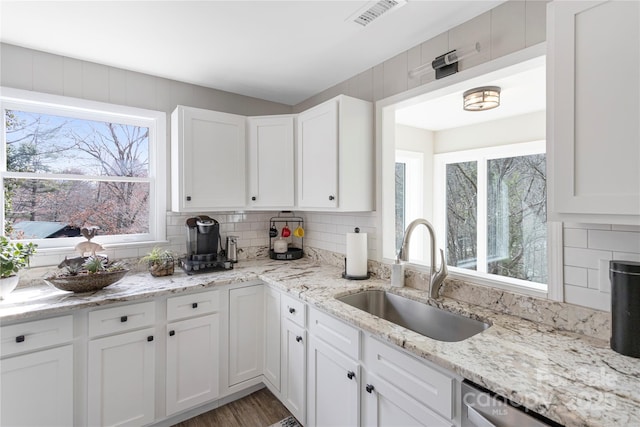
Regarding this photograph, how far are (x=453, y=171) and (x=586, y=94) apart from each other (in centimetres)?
333

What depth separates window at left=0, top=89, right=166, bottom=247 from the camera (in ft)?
6.98

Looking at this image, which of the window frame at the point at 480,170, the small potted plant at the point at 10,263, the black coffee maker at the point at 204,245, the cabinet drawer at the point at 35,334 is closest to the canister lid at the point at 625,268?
the window frame at the point at 480,170

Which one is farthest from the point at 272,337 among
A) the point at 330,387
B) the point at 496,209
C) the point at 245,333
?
the point at 496,209

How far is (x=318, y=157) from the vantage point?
239 centimetres

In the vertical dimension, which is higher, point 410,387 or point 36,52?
point 36,52

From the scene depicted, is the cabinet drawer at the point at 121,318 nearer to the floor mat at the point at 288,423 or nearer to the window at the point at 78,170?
the window at the point at 78,170

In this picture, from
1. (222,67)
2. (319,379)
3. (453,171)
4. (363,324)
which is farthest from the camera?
(453,171)

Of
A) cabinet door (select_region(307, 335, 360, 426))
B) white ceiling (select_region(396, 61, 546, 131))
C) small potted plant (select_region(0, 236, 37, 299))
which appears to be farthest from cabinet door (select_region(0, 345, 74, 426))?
white ceiling (select_region(396, 61, 546, 131))

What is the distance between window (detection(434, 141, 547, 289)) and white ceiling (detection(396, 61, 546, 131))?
0.40 meters

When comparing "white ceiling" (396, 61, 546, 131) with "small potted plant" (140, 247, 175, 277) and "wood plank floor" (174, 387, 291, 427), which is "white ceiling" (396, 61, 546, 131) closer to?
"small potted plant" (140, 247, 175, 277)

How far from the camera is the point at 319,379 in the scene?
1.82 metres

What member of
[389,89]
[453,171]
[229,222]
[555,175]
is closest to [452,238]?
[453,171]

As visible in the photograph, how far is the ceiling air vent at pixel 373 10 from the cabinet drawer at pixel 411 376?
1696mm

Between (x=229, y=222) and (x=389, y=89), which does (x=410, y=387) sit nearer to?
(x=389, y=89)
